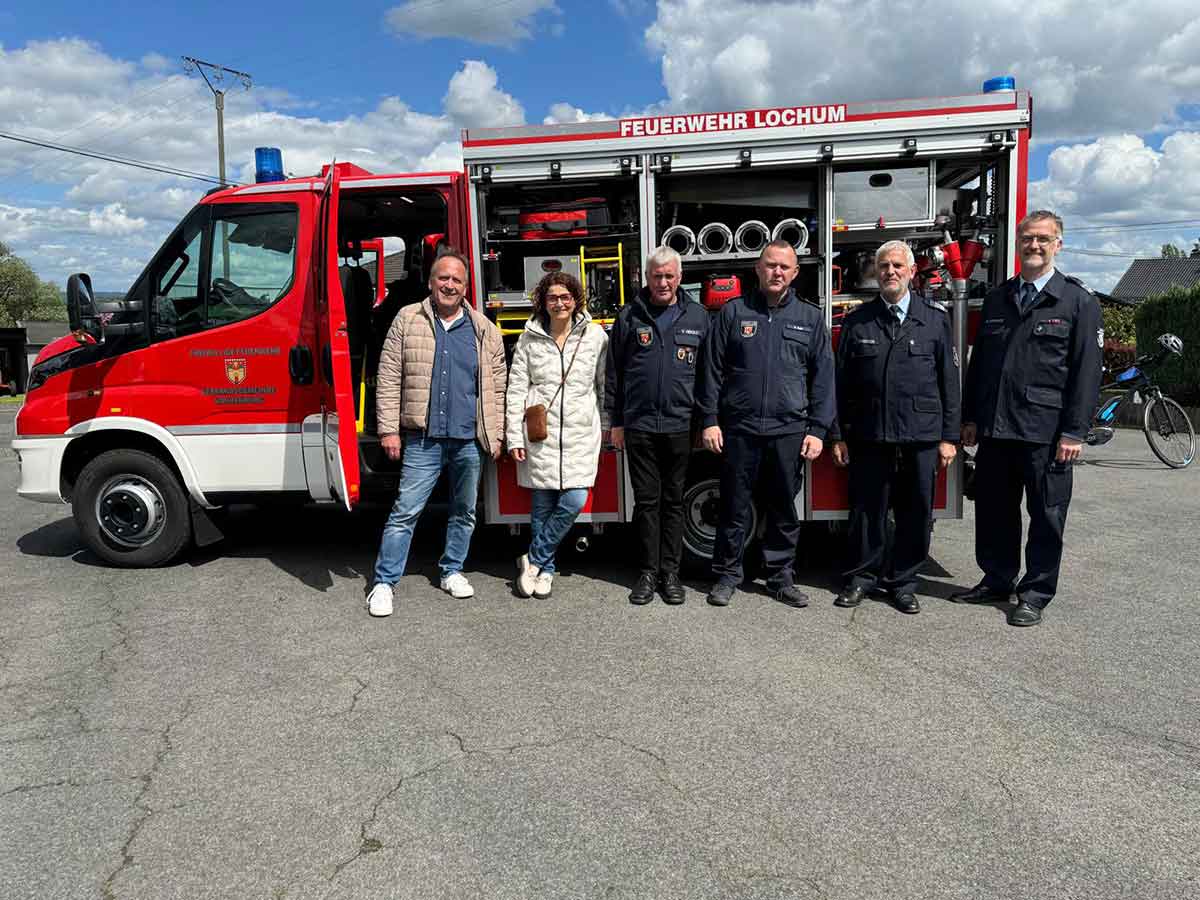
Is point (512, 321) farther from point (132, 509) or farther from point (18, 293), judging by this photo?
point (18, 293)

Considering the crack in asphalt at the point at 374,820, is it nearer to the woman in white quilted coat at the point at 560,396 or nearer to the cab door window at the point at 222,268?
the woman in white quilted coat at the point at 560,396

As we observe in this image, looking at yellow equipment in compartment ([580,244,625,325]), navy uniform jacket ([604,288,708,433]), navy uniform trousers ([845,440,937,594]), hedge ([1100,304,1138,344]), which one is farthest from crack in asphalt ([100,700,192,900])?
hedge ([1100,304,1138,344])

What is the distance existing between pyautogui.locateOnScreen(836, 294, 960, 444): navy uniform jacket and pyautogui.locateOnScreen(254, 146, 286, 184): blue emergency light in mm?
3897

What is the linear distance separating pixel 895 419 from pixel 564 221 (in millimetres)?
2270

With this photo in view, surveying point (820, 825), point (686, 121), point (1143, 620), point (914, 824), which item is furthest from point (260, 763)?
point (1143, 620)

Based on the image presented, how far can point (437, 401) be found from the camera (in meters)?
4.82

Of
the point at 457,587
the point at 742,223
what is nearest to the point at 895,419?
the point at 742,223

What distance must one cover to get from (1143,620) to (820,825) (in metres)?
2.91

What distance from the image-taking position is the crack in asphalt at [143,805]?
2494mm

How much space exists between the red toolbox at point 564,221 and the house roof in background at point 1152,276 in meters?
59.3

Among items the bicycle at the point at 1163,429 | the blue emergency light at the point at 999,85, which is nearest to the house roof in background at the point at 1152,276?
the bicycle at the point at 1163,429

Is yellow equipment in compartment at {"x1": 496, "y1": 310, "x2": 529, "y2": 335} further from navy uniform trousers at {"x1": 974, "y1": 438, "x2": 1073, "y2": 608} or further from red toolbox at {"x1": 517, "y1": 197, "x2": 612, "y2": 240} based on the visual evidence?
navy uniform trousers at {"x1": 974, "y1": 438, "x2": 1073, "y2": 608}

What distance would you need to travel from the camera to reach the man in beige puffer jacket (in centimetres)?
482

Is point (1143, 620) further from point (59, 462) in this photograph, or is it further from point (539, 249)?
point (59, 462)
